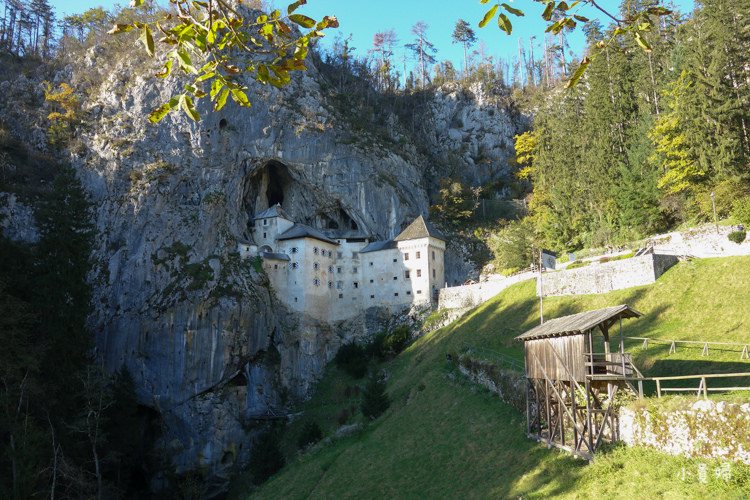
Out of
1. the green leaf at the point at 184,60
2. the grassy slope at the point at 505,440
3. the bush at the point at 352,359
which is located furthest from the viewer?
the bush at the point at 352,359

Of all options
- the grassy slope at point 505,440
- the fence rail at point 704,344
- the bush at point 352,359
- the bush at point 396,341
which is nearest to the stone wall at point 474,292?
the grassy slope at point 505,440

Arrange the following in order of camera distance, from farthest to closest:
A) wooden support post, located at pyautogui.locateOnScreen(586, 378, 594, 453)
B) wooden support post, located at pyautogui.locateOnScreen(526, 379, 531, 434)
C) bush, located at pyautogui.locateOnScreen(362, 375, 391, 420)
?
1. bush, located at pyautogui.locateOnScreen(362, 375, 391, 420)
2. wooden support post, located at pyautogui.locateOnScreen(526, 379, 531, 434)
3. wooden support post, located at pyautogui.locateOnScreen(586, 378, 594, 453)

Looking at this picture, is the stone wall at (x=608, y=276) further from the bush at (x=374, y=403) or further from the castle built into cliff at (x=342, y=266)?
the castle built into cliff at (x=342, y=266)

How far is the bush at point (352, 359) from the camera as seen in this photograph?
48344mm

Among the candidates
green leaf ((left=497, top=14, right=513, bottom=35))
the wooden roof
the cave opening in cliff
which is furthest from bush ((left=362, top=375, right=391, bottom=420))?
green leaf ((left=497, top=14, right=513, bottom=35))

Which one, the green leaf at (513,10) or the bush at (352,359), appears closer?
the green leaf at (513,10)

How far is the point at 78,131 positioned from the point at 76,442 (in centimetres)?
3765

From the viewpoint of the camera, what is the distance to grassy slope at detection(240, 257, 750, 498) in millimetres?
15461

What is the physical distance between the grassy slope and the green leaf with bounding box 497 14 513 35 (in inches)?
489

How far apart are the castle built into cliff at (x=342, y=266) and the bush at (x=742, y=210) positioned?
88.6ft

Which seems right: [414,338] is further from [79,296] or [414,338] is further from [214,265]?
[79,296]

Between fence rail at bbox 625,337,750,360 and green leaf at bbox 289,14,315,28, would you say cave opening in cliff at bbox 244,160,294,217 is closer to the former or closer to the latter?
fence rail at bbox 625,337,750,360

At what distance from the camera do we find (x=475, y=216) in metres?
64.4

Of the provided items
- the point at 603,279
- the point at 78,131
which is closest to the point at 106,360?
the point at 78,131
